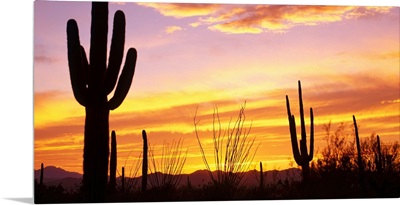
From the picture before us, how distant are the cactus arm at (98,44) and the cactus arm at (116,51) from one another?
0.09 m

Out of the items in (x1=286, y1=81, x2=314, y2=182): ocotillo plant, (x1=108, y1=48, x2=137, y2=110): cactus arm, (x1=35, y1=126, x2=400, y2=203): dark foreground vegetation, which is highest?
(x1=108, y1=48, x2=137, y2=110): cactus arm

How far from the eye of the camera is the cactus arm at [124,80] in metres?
12.9

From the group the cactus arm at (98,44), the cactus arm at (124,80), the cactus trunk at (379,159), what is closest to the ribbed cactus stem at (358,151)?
the cactus trunk at (379,159)

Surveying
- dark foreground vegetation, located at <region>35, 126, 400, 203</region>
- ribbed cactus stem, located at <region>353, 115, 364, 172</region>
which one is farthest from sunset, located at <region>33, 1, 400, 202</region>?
dark foreground vegetation, located at <region>35, 126, 400, 203</region>

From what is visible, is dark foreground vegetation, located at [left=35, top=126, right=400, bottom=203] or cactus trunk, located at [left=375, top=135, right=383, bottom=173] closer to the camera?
dark foreground vegetation, located at [left=35, top=126, right=400, bottom=203]

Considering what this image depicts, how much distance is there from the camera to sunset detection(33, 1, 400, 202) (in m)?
12.9

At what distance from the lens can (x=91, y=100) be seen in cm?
1270

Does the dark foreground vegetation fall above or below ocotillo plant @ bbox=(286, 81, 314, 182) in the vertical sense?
below

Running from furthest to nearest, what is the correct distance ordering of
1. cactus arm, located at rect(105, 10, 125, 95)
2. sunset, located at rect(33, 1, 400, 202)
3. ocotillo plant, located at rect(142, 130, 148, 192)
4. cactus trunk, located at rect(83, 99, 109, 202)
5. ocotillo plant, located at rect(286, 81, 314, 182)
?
1. ocotillo plant, located at rect(286, 81, 314, 182)
2. ocotillo plant, located at rect(142, 130, 148, 192)
3. sunset, located at rect(33, 1, 400, 202)
4. cactus arm, located at rect(105, 10, 125, 95)
5. cactus trunk, located at rect(83, 99, 109, 202)

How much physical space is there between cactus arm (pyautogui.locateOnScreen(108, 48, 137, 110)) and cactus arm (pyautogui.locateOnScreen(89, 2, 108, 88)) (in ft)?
0.92

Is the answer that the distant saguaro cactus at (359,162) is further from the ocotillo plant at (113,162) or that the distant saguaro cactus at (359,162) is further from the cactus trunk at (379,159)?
the ocotillo plant at (113,162)

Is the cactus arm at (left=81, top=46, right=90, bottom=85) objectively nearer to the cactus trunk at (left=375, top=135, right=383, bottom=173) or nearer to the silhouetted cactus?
the silhouetted cactus

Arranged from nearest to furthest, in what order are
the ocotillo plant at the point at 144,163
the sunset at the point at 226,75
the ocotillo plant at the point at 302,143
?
the sunset at the point at 226,75
the ocotillo plant at the point at 144,163
the ocotillo plant at the point at 302,143

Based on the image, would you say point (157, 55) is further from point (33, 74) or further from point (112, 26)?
point (33, 74)
